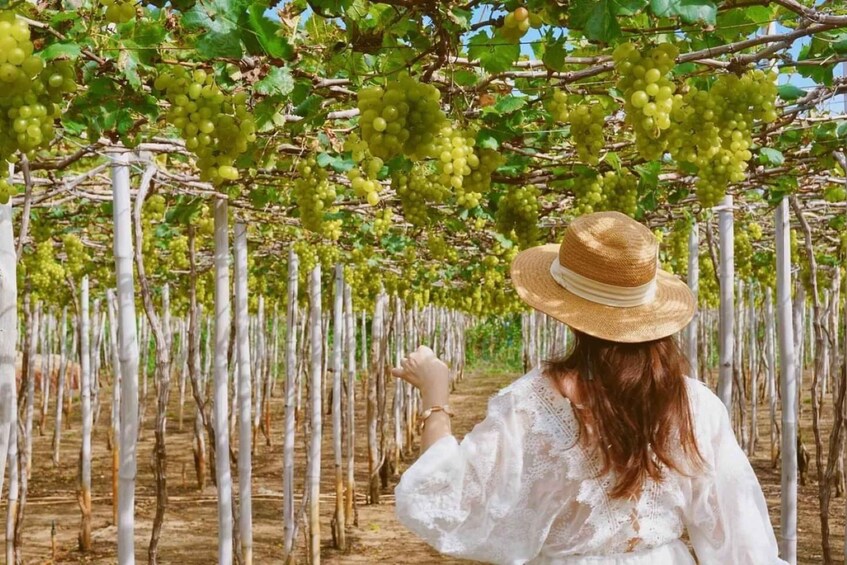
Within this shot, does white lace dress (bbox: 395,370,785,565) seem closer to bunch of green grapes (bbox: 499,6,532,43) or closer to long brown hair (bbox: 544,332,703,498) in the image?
long brown hair (bbox: 544,332,703,498)

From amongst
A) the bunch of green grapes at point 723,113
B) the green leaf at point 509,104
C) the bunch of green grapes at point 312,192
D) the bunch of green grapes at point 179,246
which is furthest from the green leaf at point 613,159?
the bunch of green grapes at point 179,246

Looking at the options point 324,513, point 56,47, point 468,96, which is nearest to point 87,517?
point 324,513

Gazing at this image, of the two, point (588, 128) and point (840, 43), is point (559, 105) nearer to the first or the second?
A: point (588, 128)

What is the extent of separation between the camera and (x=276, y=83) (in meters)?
2.38

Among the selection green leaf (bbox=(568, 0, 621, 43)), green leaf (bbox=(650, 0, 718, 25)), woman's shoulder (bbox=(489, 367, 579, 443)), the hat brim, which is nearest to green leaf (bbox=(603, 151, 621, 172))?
the hat brim

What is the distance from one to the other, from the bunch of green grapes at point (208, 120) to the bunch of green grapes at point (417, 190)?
1620mm

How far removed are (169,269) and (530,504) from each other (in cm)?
840

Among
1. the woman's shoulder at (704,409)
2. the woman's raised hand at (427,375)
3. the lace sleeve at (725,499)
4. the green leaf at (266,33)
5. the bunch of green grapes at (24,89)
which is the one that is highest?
the green leaf at (266,33)

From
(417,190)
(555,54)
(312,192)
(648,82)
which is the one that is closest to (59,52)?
(555,54)

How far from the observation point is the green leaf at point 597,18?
75.5 inches

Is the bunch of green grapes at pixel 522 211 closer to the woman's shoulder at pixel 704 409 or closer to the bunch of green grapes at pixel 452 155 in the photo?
the bunch of green grapes at pixel 452 155

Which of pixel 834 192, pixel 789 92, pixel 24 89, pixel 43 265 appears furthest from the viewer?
pixel 43 265

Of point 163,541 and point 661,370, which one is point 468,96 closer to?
point 661,370

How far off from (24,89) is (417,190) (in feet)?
7.12
